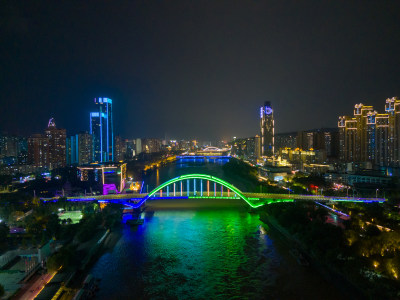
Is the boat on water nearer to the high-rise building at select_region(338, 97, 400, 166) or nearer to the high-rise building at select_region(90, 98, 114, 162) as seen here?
the high-rise building at select_region(338, 97, 400, 166)

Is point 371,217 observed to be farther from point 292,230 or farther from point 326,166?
point 326,166

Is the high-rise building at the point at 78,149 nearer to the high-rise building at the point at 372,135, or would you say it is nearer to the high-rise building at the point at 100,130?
the high-rise building at the point at 100,130

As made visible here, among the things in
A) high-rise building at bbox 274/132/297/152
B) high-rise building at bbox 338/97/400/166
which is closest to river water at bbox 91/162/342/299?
high-rise building at bbox 338/97/400/166

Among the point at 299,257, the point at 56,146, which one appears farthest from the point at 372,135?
the point at 56,146

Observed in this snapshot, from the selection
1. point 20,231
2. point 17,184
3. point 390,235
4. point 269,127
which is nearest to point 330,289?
point 390,235

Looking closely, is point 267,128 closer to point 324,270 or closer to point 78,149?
point 78,149

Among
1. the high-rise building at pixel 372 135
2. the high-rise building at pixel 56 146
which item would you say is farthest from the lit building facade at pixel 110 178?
the high-rise building at pixel 372 135
